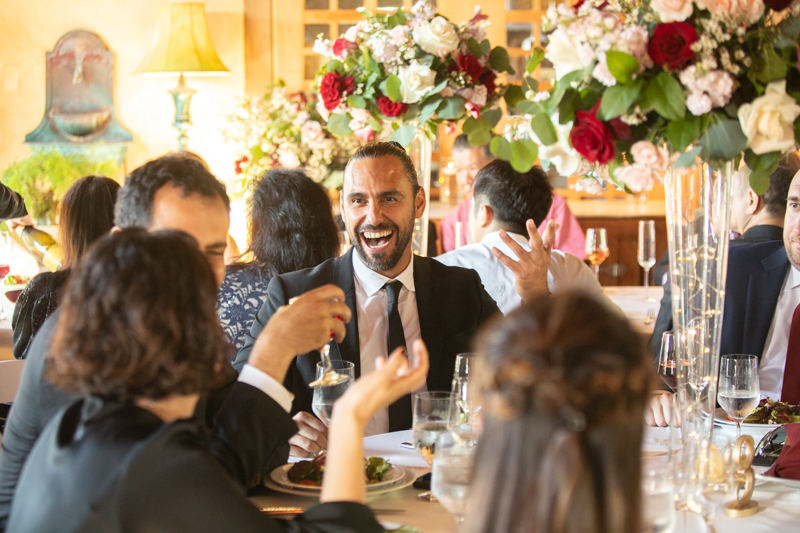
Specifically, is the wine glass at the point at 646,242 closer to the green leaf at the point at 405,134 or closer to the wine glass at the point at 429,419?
the green leaf at the point at 405,134

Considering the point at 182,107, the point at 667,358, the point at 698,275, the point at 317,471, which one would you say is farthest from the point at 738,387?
the point at 182,107

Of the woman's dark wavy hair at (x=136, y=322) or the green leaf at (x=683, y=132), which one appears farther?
the green leaf at (x=683, y=132)

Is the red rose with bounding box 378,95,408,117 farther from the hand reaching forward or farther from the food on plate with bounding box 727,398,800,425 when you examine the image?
the food on plate with bounding box 727,398,800,425

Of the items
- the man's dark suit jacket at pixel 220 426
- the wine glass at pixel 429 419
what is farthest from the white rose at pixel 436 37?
the man's dark suit jacket at pixel 220 426

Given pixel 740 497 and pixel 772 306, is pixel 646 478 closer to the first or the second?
pixel 740 497

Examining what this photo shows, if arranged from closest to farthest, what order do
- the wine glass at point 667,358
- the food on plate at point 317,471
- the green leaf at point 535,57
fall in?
the food on plate at point 317,471 < the green leaf at point 535,57 < the wine glass at point 667,358

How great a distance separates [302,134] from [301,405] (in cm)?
233

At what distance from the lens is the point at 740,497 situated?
1452mm

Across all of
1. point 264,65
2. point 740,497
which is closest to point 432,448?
point 740,497

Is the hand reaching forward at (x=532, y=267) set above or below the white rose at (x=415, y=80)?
below

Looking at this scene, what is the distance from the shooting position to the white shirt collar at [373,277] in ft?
8.13

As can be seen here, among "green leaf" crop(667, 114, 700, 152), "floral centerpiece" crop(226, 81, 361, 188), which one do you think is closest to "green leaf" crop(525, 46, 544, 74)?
"green leaf" crop(667, 114, 700, 152)

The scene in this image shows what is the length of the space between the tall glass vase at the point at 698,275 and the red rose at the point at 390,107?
4.33 ft

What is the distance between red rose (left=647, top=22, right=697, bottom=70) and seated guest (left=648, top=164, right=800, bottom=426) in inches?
59.8
